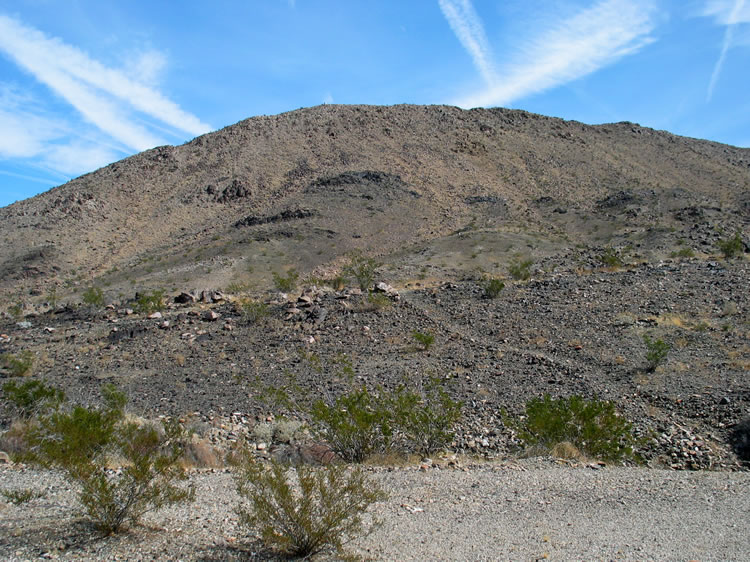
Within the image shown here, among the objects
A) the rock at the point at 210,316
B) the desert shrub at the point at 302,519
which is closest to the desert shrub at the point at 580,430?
the desert shrub at the point at 302,519

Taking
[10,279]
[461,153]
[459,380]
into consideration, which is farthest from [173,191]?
[459,380]

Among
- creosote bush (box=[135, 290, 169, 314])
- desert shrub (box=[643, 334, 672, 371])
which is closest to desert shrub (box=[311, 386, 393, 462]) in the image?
desert shrub (box=[643, 334, 672, 371])

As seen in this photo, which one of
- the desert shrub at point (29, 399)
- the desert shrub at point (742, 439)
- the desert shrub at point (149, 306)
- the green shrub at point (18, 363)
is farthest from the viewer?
the desert shrub at point (149, 306)

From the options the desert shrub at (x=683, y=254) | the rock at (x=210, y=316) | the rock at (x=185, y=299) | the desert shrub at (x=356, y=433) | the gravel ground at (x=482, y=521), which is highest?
the desert shrub at (x=683, y=254)

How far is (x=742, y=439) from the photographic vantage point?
9.41 m

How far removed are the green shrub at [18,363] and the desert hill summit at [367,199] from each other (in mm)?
14247

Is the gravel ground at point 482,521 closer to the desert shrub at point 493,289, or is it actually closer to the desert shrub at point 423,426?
the desert shrub at point 423,426

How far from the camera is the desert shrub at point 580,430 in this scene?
8.60m

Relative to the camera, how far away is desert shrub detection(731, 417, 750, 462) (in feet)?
29.8

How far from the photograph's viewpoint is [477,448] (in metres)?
9.19

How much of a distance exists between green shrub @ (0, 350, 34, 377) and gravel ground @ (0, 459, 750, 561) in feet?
28.5

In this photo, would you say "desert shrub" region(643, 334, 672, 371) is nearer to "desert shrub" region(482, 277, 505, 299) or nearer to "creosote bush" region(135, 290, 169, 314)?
"desert shrub" region(482, 277, 505, 299)

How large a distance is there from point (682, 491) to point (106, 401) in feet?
35.3

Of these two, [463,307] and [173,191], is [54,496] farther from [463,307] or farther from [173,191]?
[173,191]
